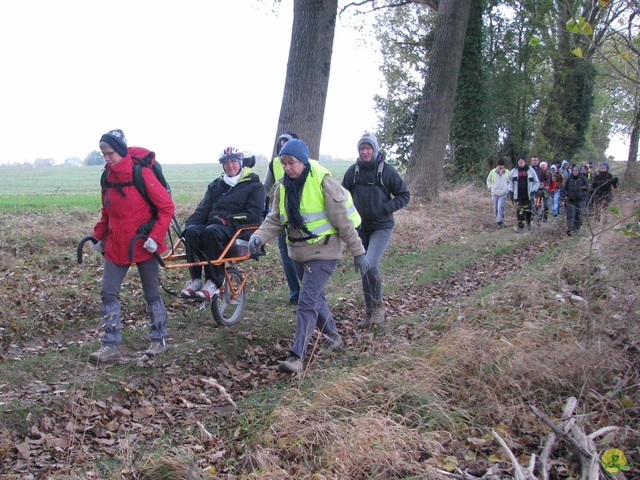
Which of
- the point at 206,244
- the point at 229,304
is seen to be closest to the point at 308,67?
the point at 229,304

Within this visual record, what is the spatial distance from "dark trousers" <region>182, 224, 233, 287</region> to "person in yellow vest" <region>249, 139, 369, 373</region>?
3.73 feet

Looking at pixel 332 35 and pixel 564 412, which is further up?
pixel 332 35

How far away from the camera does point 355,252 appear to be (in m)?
6.26

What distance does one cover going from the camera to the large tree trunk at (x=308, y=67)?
40.7 feet

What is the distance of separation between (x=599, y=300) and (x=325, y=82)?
800 cm

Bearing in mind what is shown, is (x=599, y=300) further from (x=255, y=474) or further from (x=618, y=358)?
(x=255, y=474)

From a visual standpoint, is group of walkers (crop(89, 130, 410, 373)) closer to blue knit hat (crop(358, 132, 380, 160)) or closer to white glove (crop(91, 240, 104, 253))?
white glove (crop(91, 240, 104, 253))

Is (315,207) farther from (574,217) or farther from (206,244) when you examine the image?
(574,217)

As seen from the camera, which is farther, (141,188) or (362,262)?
(362,262)

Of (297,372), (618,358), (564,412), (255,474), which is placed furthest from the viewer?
(297,372)

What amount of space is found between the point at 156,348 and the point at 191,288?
81cm

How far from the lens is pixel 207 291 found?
695cm

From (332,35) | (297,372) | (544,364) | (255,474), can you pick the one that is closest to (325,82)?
(332,35)

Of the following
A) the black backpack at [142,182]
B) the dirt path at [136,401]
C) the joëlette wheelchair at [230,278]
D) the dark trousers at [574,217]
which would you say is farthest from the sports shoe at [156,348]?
the dark trousers at [574,217]
